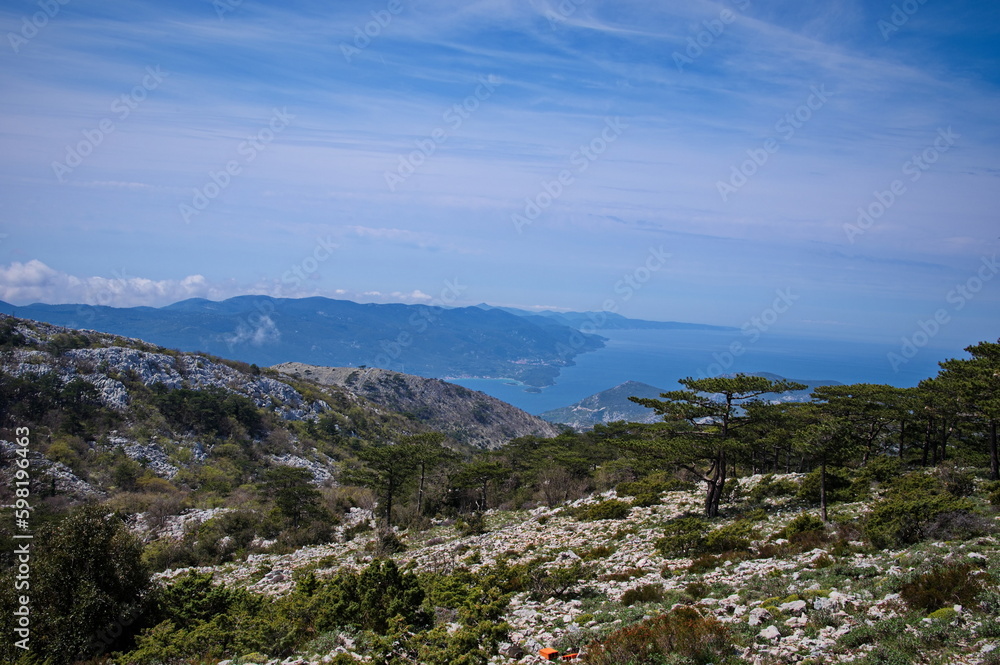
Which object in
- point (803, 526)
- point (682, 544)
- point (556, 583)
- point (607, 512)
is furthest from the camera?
point (607, 512)

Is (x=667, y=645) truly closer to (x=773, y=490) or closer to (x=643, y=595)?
(x=643, y=595)

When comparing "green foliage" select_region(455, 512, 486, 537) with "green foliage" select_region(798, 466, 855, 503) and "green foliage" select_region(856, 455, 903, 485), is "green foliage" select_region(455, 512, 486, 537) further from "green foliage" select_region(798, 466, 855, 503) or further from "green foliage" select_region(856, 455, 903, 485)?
"green foliage" select_region(856, 455, 903, 485)

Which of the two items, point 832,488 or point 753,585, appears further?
point 832,488

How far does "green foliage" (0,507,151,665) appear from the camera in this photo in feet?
37.3

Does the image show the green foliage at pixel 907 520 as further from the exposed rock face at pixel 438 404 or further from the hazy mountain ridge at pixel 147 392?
the exposed rock face at pixel 438 404

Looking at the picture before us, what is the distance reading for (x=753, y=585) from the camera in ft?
34.4

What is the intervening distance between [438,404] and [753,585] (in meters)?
110

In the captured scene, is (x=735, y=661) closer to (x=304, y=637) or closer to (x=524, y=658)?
(x=524, y=658)

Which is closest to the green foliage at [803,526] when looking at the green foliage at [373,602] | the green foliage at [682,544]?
the green foliage at [682,544]

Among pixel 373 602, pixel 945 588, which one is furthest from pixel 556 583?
pixel 945 588

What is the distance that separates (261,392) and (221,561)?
48477mm

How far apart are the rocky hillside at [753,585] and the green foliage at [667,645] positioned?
0.36ft

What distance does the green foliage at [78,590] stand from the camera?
37.3 feet

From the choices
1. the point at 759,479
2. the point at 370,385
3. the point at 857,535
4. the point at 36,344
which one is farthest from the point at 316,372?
the point at 857,535
